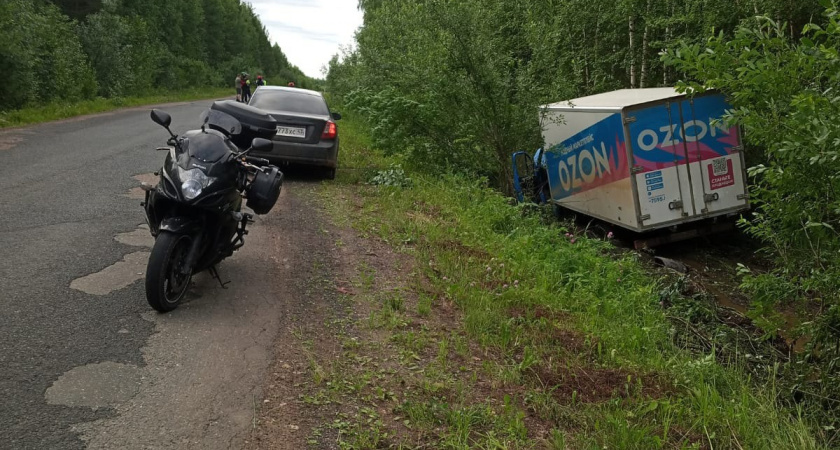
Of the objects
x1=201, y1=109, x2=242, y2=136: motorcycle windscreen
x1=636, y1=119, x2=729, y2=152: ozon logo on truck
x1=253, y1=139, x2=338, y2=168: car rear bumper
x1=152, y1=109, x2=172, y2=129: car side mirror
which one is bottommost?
x1=636, y1=119, x2=729, y2=152: ozon logo on truck

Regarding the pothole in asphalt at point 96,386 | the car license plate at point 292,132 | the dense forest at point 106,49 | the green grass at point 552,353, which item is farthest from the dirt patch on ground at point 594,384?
the dense forest at point 106,49

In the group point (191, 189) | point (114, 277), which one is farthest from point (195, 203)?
point (114, 277)

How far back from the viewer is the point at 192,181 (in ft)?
16.7

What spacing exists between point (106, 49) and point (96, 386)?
102 ft

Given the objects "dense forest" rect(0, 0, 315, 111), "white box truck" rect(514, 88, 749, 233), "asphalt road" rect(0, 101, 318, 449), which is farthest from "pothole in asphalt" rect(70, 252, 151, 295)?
"dense forest" rect(0, 0, 315, 111)

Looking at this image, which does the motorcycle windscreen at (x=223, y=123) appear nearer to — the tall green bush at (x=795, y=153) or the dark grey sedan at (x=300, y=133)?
the tall green bush at (x=795, y=153)

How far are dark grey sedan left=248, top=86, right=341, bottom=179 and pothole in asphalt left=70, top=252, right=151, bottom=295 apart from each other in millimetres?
4911

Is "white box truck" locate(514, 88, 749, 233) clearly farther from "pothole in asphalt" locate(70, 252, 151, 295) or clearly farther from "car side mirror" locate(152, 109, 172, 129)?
"pothole in asphalt" locate(70, 252, 151, 295)

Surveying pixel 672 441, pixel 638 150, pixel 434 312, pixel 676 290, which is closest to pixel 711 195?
pixel 638 150

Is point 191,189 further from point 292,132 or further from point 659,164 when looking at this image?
point 659,164

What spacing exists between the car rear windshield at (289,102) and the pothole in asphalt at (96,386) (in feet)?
26.3

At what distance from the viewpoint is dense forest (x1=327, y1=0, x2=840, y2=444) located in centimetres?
491

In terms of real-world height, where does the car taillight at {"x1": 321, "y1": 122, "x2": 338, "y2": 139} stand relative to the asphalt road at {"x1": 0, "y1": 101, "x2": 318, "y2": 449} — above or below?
above

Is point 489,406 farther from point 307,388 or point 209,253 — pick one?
point 209,253
